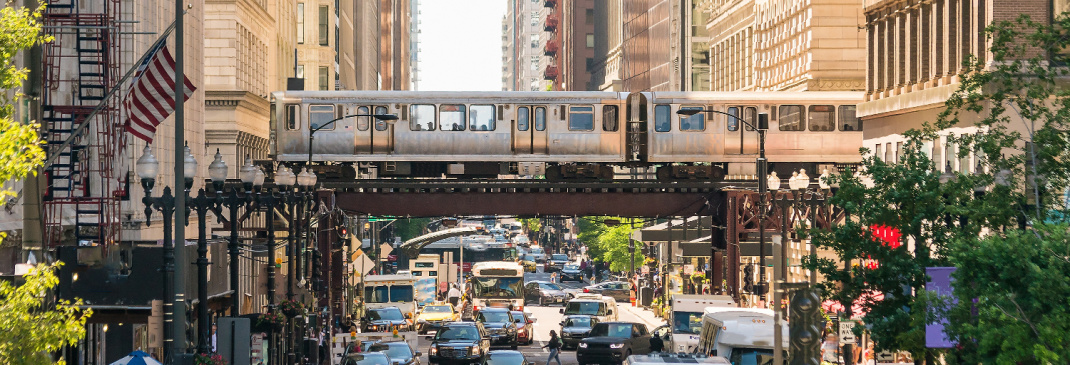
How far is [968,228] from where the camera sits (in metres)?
22.5

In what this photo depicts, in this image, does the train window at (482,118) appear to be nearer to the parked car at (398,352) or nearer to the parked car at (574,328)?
the parked car at (574,328)

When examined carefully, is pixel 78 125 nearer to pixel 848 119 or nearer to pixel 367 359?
pixel 367 359

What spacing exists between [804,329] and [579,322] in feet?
108

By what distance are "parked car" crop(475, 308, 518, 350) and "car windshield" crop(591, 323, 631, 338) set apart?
22.7ft

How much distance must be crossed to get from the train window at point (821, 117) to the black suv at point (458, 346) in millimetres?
16578

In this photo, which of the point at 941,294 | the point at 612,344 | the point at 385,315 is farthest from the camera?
the point at 385,315

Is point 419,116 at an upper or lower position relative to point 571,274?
upper

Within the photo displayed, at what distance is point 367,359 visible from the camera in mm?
30922

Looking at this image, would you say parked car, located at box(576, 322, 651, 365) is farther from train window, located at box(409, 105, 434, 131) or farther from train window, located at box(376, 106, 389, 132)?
train window, located at box(376, 106, 389, 132)

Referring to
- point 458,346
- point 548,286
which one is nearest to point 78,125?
point 458,346

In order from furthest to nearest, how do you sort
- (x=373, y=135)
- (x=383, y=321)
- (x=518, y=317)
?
(x=518, y=317)
(x=373, y=135)
(x=383, y=321)

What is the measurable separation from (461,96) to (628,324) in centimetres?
1181

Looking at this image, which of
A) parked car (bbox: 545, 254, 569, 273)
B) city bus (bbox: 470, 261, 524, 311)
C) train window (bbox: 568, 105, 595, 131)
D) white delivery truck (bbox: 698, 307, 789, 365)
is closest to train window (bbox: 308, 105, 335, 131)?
train window (bbox: 568, 105, 595, 131)

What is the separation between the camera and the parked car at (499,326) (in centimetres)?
4881
